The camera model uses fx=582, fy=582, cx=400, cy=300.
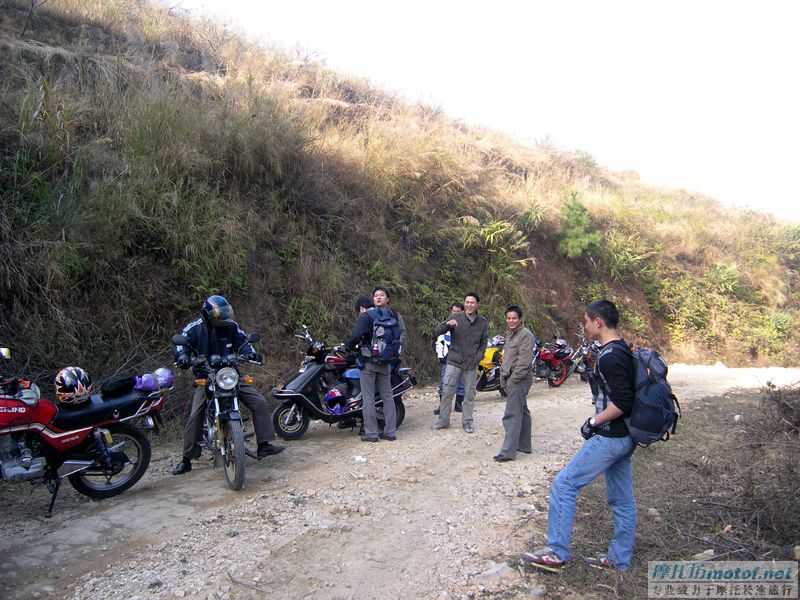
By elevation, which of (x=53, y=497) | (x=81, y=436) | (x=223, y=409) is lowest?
(x=53, y=497)

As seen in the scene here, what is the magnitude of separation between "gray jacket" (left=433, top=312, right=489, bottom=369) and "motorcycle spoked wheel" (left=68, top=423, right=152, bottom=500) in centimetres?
428

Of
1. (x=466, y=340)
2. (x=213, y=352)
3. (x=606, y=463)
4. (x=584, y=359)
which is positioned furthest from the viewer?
(x=584, y=359)

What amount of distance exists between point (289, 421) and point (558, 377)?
7.30 metres

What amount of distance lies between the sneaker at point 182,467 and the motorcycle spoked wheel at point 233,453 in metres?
0.48

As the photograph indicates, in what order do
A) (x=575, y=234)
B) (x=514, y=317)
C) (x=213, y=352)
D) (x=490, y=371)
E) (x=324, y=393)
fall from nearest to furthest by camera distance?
(x=213, y=352) → (x=514, y=317) → (x=324, y=393) → (x=490, y=371) → (x=575, y=234)

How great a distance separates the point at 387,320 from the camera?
26.2ft

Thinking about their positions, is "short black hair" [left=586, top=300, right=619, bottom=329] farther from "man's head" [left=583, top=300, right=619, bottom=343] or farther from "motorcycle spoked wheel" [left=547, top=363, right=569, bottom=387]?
"motorcycle spoked wheel" [left=547, top=363, right=569, bottom=387]

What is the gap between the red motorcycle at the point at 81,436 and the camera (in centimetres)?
488

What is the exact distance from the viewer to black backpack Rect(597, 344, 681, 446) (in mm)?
3941

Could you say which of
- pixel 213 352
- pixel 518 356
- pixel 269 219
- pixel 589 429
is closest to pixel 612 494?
pixel 589 429

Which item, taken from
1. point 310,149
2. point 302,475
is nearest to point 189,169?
point 310,149

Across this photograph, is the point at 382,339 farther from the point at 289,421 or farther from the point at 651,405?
the point at 651,405

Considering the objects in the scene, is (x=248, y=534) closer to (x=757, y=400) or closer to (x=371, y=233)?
(x=371, y=233)

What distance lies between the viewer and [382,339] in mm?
7910
